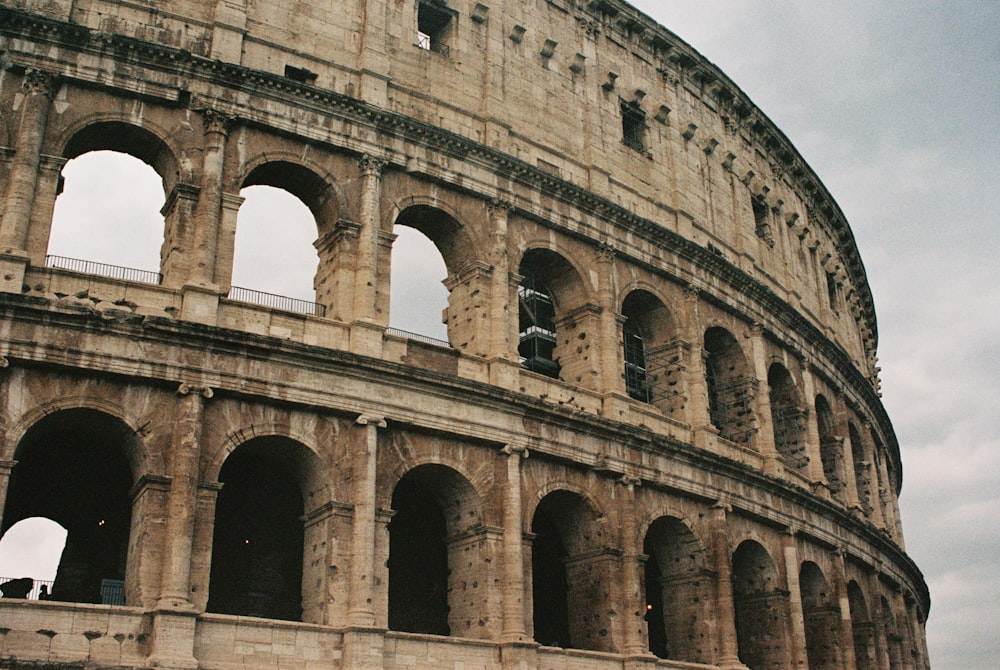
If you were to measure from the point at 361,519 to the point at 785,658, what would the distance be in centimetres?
1218

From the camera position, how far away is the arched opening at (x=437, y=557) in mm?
20328

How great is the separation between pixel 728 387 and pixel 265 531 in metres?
13.3

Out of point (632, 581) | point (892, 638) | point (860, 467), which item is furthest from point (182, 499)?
point (860, 467)

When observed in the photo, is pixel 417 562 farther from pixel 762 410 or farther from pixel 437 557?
pixel 762 410

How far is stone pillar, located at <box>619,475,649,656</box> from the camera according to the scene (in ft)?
71.5

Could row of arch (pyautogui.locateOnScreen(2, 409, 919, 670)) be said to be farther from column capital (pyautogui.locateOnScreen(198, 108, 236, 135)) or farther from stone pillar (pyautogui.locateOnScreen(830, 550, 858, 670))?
column capital (pyautogui.locateOnScreen(198, 108, 236, 135))

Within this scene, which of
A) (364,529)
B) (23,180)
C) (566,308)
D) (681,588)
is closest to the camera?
(23,180)

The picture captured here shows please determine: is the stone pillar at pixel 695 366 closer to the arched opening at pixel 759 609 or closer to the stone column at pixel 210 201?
the arched opening at pixel 759 609

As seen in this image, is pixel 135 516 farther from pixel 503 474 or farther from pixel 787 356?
pixel 787 356

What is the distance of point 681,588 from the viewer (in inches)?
966

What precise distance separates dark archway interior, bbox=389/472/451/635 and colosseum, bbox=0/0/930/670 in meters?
0.06

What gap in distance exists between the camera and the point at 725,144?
105 ft

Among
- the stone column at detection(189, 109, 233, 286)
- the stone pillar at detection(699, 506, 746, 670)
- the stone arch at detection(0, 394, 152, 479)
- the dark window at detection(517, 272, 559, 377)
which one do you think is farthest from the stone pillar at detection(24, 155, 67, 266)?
the stone pillar at detection(699, 506, 746, 670)

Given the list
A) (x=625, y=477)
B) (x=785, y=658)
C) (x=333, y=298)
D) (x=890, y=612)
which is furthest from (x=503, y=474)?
(x=890, y=612)
